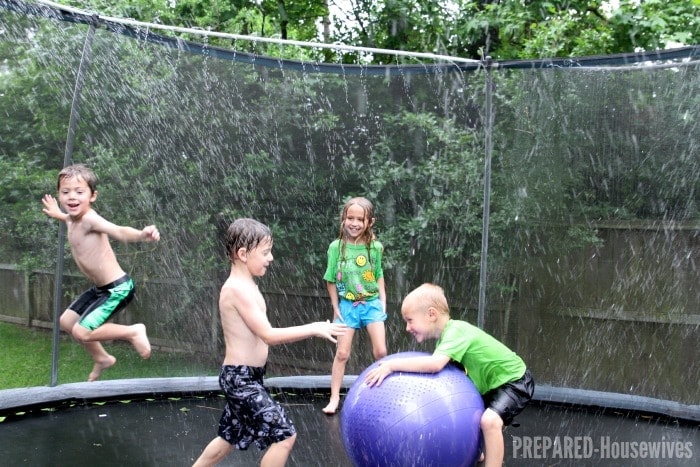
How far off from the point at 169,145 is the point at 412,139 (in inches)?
60.8

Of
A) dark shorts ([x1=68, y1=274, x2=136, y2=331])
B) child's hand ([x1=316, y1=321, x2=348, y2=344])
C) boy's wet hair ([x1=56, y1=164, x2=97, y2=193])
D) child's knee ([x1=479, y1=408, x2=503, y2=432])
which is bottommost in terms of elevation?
child's knee ([x1=479, y1=408, x2=503, y2=432])

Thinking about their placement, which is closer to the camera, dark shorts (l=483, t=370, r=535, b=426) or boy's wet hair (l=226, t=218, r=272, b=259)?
boy's wet hair (l=226, t=218, r=272, b=259)

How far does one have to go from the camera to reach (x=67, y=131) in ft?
15.1

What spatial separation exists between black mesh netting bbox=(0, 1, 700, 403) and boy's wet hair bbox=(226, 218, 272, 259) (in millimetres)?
2006

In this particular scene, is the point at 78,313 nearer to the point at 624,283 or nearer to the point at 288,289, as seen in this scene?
the point at 288,289

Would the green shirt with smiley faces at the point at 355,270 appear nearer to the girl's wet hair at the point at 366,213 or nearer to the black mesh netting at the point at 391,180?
the girl's wet hair at the point at 366,213

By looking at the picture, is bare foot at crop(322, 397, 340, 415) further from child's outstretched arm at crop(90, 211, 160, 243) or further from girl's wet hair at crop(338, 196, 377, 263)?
child's outstretched arm at crop(90, 211, 160, 243)

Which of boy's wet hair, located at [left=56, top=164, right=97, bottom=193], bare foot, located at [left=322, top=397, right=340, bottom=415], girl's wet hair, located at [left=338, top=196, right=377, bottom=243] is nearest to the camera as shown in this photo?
boy's wet hair, located at [left=56, top=164, right=97, bottom=193]

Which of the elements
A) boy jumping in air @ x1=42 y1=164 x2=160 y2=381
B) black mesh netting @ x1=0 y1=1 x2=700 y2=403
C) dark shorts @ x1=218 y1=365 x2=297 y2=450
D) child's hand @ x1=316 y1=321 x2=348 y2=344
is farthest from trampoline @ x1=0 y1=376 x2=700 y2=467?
child's hand @ x1=316 y1=321 x2=348 y2=344

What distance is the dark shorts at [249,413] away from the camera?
9.21 ft

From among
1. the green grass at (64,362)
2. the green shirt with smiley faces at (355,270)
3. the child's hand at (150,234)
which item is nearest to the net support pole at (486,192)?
the green shirt with smiley faces at (355,270)

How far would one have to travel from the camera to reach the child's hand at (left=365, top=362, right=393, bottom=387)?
9.64ft

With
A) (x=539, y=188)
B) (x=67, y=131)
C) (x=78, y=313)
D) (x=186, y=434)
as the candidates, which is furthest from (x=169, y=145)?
(x=539, y=188)

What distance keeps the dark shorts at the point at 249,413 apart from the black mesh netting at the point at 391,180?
6.89 feet
